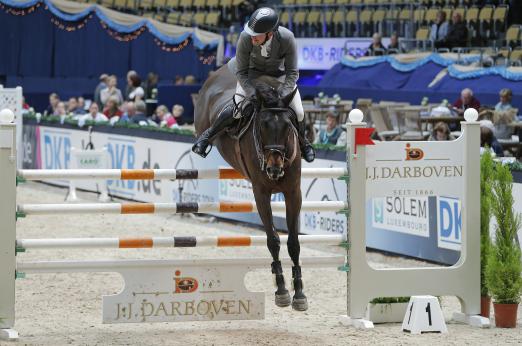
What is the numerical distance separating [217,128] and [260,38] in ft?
2.80

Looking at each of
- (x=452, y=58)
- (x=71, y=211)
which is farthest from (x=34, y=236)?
(x=452, y=58)

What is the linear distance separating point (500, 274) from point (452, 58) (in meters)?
16.3

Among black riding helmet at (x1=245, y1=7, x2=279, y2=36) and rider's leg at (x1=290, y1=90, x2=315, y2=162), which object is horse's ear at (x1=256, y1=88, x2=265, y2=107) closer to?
rider's leg at (x1=290, y1=90, x2=315, y2=162)

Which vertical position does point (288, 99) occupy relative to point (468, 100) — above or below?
below

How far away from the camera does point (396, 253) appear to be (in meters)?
13.4

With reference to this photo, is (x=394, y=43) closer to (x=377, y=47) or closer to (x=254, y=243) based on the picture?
(x=377, y=47)

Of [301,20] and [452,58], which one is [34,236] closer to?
[452,58]

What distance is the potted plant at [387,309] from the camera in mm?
9273

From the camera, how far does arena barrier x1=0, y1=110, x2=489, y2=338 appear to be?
28.3 feet

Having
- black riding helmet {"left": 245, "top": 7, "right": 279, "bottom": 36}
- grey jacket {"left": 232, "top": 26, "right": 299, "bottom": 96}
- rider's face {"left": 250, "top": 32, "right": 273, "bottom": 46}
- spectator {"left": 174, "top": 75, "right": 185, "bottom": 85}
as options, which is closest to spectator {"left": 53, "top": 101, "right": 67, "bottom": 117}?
spectator {"left": 174, "top": 75, "right": 185, "bottom": 85}

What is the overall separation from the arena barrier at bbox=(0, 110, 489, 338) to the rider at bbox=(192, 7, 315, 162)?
0.38 m

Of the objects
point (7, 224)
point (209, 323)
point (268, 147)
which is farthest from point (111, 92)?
point (268, 147)

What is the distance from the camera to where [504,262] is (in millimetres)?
9180

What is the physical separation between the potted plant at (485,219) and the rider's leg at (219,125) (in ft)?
6.76
